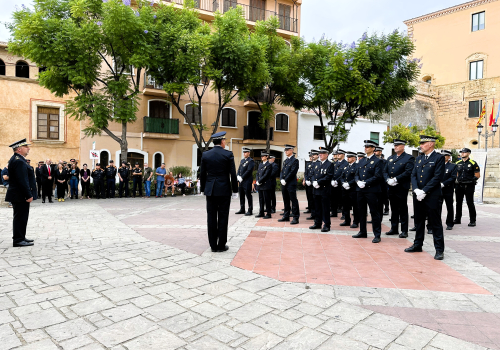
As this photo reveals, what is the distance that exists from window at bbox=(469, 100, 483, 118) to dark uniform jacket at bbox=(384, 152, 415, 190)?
39.0m

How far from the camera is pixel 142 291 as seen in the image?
4.10 metres

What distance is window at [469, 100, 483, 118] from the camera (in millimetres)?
39406

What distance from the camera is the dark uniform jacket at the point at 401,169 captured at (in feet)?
25.6

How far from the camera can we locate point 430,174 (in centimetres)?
623

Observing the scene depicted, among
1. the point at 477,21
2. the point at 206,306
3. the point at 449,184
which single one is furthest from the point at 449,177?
the point at 477,21

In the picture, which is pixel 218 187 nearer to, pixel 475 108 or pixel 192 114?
pixel 192 114

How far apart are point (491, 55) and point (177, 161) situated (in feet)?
119

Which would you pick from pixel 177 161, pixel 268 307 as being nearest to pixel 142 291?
pixel 268 307

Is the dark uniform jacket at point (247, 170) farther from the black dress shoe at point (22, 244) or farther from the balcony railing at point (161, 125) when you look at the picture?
the balcony railing at point (161, 125)

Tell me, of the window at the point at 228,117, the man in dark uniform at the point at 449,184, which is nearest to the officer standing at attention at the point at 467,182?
the man in dark uniform at the point at 449,184

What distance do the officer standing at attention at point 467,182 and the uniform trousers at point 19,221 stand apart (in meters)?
10.7

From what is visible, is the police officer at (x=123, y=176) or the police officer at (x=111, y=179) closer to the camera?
the police officer at (x=111, y=179)

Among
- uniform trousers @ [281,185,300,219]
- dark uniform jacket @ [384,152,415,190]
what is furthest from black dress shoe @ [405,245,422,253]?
uniform trousers @ [281,185,300,219]

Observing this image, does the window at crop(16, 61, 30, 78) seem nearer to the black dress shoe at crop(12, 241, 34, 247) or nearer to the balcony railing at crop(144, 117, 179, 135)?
the balcony railing at crop(144, 117, 179, 135)
